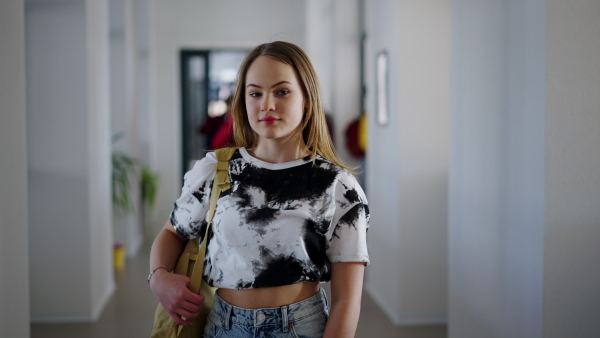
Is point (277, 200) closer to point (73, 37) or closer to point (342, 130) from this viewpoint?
point (73, 37)

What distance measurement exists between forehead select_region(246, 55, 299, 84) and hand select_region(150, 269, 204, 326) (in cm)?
48

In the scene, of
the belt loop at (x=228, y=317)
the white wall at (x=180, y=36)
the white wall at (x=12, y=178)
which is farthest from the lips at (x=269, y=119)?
the white wall at (x=180, y=36)

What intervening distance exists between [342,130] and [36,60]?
318 centimetres

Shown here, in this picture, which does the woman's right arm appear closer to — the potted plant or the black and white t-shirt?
the black and white t-shirt

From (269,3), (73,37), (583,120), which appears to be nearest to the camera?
(583,120)

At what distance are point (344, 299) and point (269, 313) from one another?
165mm

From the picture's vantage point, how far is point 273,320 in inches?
53.2

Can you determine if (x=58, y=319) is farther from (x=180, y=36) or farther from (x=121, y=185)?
(x=180, y=36)

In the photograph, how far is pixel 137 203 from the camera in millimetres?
6727

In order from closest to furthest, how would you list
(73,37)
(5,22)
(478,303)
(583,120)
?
(583,120), (5,22), (478,303), (73,37)

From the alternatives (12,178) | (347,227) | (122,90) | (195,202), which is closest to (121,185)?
(122,90)

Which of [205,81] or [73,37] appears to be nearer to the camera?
[73,37]

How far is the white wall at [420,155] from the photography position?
400 cm

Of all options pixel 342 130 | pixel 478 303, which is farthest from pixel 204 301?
pixel 342 130
